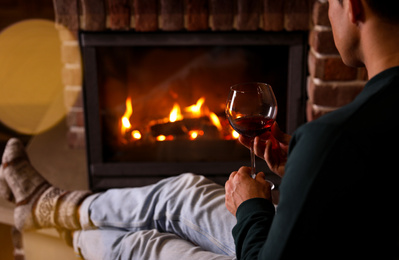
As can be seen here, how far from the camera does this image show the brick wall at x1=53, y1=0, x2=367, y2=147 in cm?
175

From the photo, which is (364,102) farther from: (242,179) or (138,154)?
(138,154)

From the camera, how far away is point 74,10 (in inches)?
70.9

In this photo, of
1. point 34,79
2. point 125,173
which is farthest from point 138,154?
point 34,79

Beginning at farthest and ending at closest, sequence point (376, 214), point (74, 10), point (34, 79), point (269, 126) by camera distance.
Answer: point (34, 79)
point (74, 10)
point (269, 126)
point (376, 214)

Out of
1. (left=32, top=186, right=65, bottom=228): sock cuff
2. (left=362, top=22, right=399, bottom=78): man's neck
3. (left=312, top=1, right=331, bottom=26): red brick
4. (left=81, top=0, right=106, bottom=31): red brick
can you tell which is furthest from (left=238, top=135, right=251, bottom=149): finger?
(left=81, top=0, right=106, bottom=31): red brick

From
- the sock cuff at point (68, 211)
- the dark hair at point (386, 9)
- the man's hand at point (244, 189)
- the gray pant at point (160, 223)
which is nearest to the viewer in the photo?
the dark hair at point (386, 9)

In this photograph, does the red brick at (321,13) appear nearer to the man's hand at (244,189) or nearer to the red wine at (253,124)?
the red wine at (253,124)

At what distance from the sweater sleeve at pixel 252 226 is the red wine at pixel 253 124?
9.8 inches

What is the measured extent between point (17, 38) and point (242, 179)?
2.53m

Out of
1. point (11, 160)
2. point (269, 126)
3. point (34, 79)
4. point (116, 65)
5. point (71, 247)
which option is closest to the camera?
point (269, 126)

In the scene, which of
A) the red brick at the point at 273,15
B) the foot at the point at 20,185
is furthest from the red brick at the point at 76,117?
the red brick at the point at 273,15

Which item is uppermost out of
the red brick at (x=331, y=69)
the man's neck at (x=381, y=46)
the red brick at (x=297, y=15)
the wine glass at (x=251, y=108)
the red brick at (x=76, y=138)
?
the man's neck at (x=381, y=46)

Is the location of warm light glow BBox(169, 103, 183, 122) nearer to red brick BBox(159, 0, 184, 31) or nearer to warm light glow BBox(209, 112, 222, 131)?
warm light glow BBox(209, 112, 222, 131)

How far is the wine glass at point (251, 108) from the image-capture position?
1128 mm
